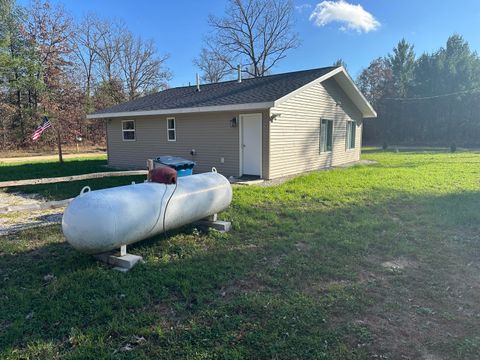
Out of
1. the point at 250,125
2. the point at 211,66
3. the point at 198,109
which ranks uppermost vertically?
the point at 211,66

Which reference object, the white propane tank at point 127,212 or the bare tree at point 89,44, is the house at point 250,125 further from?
the bare tree at point 89,44

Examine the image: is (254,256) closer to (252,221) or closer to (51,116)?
(252,221)

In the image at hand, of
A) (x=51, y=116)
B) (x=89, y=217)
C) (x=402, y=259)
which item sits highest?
(x=51, y=116)

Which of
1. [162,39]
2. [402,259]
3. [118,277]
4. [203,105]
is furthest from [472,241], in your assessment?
[162,39]

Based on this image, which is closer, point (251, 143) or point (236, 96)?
point (251, 143)

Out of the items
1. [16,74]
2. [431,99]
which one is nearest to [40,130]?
[16,74]

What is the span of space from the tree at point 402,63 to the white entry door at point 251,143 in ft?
98.7

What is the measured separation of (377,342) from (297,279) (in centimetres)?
117

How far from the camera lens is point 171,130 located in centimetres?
1267

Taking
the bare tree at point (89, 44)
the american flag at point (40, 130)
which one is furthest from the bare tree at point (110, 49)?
the american flag at point (40, 130)

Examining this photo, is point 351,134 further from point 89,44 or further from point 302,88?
point 89,44

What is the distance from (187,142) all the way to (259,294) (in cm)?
937

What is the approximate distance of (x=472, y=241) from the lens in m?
4.92

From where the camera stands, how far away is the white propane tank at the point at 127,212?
11.6ft
